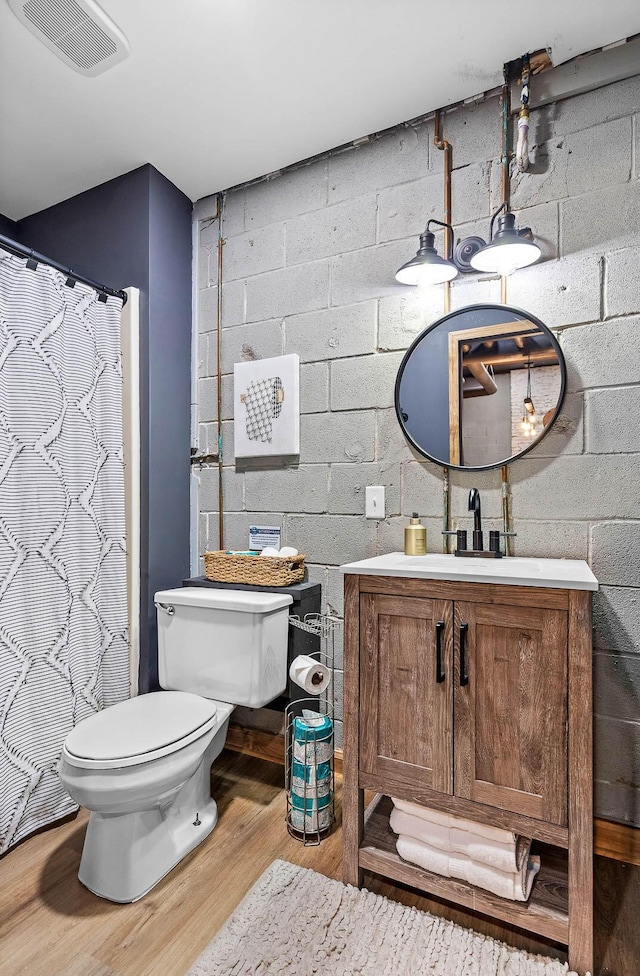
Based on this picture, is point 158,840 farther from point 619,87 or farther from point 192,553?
point 619,87

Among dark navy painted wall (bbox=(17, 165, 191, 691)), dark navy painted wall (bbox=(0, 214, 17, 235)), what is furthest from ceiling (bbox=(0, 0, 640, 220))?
dark navy painted wall (bbox=(0, 214, 17, 235))

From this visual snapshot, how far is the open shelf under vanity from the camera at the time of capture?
4.15 feet

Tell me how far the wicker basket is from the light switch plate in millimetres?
324

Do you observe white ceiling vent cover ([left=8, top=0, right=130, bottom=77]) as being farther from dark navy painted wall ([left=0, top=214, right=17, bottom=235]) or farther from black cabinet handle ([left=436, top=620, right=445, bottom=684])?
black cabinet handle ([left=436, top=620, right=445, bottom=684])

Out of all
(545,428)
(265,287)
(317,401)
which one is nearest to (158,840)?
(317,401)

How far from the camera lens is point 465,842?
1.37 metres

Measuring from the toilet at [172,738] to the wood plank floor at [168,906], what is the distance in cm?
6

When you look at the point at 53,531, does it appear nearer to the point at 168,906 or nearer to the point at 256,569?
the point at 256,569

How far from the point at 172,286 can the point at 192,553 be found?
1.18 m

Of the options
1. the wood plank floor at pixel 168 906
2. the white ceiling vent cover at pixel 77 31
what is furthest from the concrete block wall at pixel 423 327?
the white ceiling vent cover at pixel 77 31

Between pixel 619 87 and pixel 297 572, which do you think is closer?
pixel 619 87

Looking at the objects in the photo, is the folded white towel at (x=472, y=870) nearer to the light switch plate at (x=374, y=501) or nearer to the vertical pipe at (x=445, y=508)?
the vertical pipe at (x=445, y=508)

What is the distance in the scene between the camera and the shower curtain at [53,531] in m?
1.67

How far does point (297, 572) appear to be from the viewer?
2.02m
